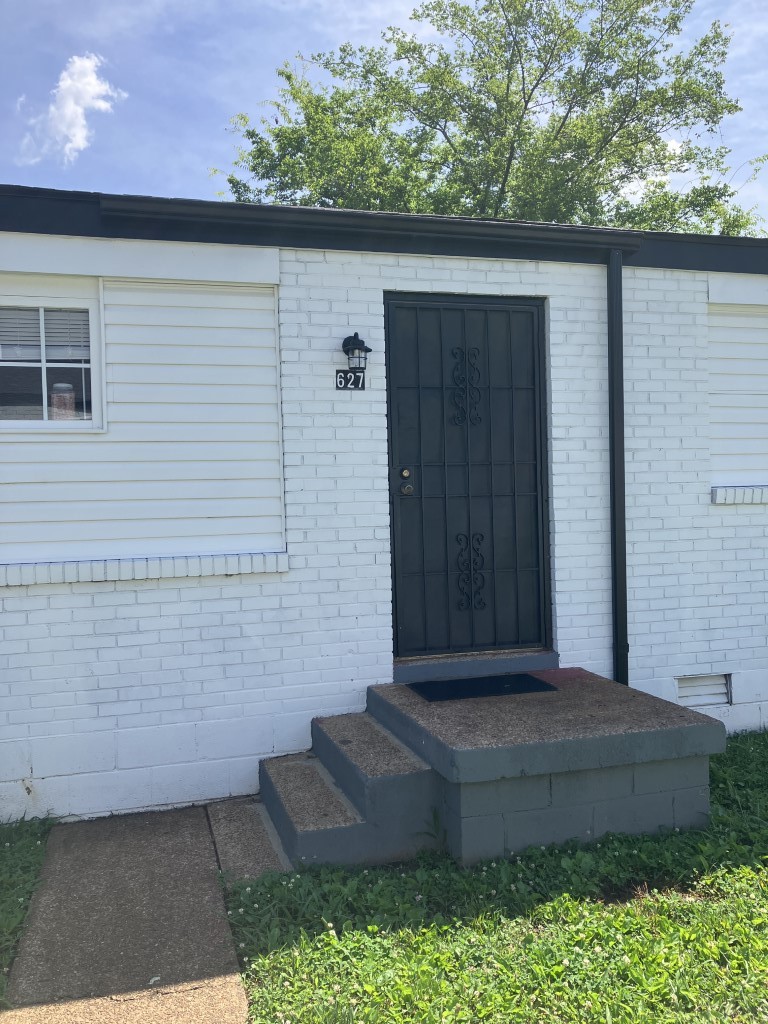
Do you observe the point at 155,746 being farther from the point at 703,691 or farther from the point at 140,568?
the point at 703,691

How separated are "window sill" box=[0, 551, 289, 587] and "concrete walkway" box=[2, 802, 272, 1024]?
129 cm

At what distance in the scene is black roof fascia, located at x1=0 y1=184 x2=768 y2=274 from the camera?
429 cm

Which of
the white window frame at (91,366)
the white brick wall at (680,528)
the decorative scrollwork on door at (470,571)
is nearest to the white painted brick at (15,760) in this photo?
the white window frame at (91,366)

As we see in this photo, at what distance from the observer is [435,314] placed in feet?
16.5

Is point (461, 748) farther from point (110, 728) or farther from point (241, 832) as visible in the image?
point (110, 728)

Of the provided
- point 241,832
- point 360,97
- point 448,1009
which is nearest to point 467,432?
point 241,832

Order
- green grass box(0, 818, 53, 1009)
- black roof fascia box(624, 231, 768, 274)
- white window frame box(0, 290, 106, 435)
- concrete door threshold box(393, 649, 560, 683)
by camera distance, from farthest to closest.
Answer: black roof fascia box(624, 231, 768, 274)
concrete door threshold box(393, 649, 560, 683)
white window frame box(0, 290, 106, 435)
green grass box(0, 818, 53, 1009)

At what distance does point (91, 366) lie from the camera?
448cm

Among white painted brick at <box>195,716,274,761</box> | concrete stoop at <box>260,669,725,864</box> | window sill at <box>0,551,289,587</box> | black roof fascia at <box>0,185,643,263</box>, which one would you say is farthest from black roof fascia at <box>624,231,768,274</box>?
white painted brick at <box>195,716,274,761</box>

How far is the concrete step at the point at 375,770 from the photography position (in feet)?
12.1

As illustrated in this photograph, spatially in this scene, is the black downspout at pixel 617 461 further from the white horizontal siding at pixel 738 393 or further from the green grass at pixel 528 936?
the green grass at pixel 528 936

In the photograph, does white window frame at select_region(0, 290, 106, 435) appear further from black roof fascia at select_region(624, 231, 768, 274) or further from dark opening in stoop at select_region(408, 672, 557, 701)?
black roof fascia at select_region(624, 231, 768, 274)

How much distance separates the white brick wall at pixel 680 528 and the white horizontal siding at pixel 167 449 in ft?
7.69

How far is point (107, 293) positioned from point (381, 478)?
1826 millimetres
